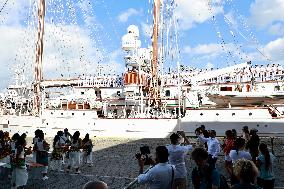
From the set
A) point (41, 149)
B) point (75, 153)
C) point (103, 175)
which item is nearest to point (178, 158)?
point (41, 149)

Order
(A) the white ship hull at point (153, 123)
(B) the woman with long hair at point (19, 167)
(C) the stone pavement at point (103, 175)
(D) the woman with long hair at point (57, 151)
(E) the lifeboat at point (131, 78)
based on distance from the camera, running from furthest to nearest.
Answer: (E) the lifeboat at point (131, 78)
(A) the white ship hull at point (153, 123)
(D) the woman with long hair at point (57, 151)
(C) the stone pavement at point (103, 175)
(B) the woman with long hair at point (19, 167)

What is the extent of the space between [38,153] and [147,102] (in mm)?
29382

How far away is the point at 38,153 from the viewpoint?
12875 millimetres

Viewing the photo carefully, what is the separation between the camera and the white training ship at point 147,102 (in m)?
33.1

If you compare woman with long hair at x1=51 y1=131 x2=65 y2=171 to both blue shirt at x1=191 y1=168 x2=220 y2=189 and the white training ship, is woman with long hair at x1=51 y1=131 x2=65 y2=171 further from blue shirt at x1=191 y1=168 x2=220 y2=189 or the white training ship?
the white training ship

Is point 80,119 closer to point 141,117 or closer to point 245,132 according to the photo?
point 141,117

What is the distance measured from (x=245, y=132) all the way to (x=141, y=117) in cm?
2322

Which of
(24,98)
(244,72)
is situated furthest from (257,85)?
(24,98)

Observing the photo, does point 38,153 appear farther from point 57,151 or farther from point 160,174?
point 160,174

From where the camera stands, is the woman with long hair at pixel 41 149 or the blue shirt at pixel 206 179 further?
the woman with long hair at pixel 41 149

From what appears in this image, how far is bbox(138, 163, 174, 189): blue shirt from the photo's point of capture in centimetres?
558

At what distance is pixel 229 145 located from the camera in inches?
399

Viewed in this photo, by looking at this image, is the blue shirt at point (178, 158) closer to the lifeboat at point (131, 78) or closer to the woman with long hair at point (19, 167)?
the woman with long hair at point (19, 167)

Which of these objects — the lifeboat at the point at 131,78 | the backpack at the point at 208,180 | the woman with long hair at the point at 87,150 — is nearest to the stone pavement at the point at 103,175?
the woman with long hair at the point at 87,150
